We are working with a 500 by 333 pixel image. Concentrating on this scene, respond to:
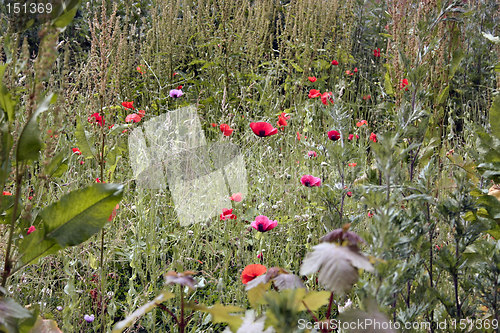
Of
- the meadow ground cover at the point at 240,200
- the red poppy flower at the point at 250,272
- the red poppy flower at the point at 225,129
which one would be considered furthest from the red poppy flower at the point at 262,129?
the red poppy flower at the point at 250,272

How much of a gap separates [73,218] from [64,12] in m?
0.38

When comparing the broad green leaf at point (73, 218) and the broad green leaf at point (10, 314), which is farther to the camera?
the broad green leaf at point (73, 218)

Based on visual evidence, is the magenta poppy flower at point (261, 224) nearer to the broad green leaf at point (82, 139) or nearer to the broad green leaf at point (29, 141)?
the broad green leaf at point (82, 139)

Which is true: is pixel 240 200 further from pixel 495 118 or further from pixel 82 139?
pixel 495 118

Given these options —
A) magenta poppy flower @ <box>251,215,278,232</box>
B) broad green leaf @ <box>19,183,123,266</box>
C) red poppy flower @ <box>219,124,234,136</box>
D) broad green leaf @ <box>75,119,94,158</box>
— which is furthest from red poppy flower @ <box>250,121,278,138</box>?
broad green leaf @ <box>19,183,123,266</box>

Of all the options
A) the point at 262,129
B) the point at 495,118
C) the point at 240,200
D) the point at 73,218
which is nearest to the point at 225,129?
the point at 262,129

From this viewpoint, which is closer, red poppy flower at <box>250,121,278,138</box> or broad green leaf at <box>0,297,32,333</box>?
broad green leaf at <box>0,297,32,333</box>

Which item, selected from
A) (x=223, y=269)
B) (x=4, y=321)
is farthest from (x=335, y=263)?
(x=223, y=269)

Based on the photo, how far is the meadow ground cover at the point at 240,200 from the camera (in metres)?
0.81

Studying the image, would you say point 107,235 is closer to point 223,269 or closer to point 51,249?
point 223,269

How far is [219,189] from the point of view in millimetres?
2342

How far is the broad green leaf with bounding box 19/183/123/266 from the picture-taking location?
35.5 inches

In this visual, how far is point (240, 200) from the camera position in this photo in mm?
1905

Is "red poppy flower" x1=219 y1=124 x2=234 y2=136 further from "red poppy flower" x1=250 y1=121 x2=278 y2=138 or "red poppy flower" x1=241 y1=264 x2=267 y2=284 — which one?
"red poppy flower" x1=241 y1=264 x2=267 y2=284
